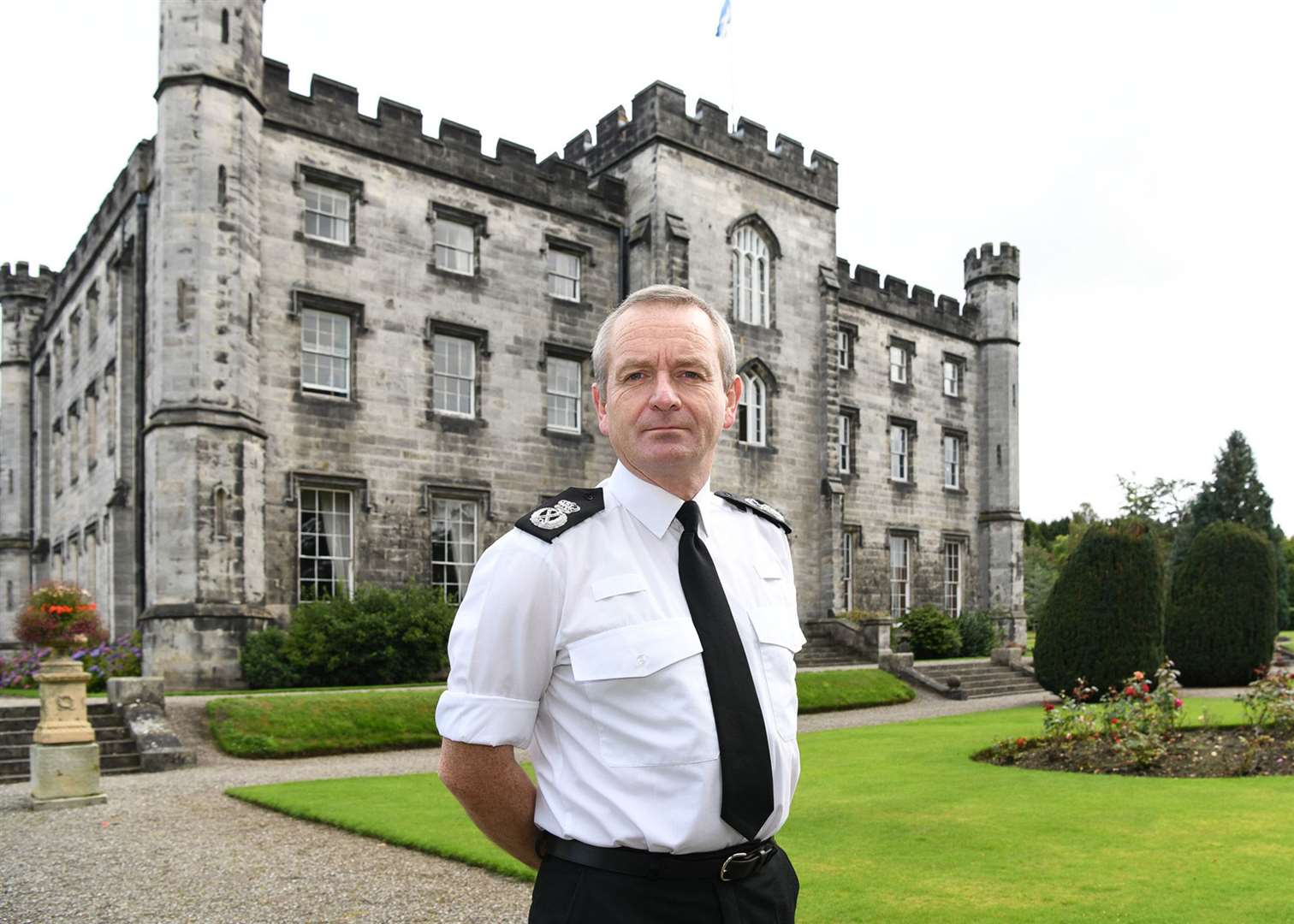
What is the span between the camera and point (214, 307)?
670 inches

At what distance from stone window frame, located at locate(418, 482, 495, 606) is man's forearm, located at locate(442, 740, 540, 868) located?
58.1 feet

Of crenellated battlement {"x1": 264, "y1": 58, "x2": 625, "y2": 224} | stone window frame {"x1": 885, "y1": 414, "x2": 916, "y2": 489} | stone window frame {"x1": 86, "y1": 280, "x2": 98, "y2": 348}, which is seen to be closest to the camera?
crenellated battlement {"x1": 264, "y1": 58, "x2": 625, "y2": 224}

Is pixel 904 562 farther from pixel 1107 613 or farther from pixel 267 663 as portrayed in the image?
pixel 267 663

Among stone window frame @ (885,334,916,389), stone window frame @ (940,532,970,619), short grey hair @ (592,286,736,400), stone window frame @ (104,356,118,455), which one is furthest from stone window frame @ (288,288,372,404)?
stone window frame @ (940,532,970,619)

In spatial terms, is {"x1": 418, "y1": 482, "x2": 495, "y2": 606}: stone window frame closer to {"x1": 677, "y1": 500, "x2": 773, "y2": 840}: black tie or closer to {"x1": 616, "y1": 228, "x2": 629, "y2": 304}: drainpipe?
{"x1": 616, "y1": 228, "x2": 629, "y2": 304}: drainpipe

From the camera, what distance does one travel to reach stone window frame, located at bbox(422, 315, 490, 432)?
2020cm

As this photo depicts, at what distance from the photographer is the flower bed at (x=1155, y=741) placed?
31.1 feet

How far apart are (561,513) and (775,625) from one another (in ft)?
1.78

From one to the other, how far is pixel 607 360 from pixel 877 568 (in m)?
27.5

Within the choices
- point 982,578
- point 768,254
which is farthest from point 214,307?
point 982,578

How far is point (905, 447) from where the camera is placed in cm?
3092

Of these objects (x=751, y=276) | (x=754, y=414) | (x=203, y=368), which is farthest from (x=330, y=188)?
(x=754, y=414)

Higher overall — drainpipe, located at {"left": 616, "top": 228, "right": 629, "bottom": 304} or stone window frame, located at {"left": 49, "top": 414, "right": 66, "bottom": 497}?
drainpipe, located at {"left": 616, "top": 228, "right": 629, "bottom": 304}

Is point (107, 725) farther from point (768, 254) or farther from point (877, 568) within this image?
point (877, 568)
